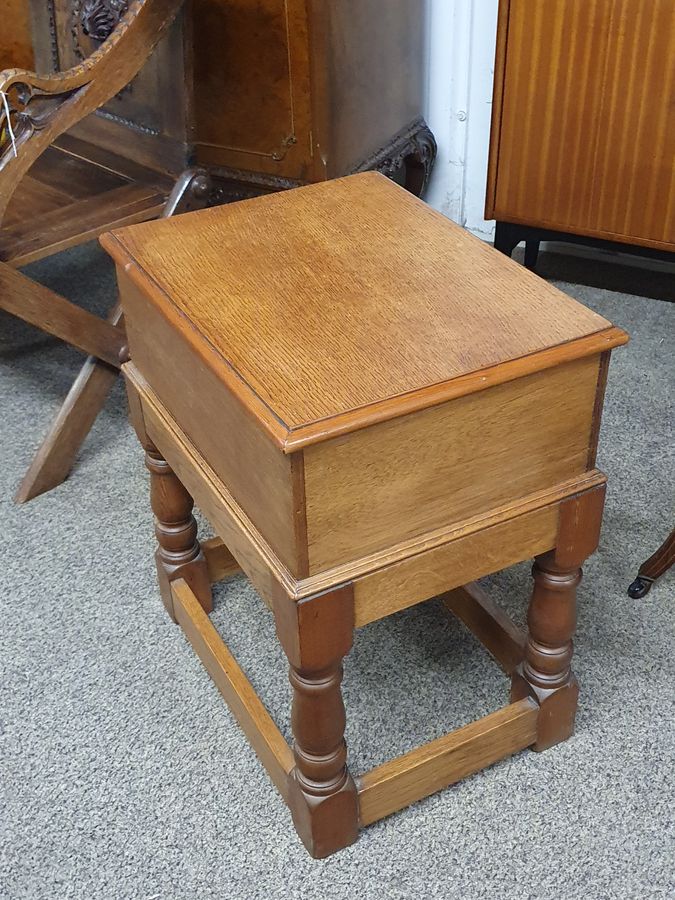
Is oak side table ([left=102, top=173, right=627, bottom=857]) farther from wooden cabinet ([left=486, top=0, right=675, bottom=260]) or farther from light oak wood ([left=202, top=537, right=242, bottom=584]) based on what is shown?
wooden cabinet ([left=486, top=0, right=675, bottom=260])

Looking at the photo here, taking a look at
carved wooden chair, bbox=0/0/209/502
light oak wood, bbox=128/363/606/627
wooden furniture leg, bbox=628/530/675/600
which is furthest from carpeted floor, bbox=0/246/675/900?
light oak wood, bbox=128/363/606/627

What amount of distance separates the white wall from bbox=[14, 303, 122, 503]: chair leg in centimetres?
128

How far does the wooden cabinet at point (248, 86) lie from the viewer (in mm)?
2305

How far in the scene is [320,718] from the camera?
53.0 inches

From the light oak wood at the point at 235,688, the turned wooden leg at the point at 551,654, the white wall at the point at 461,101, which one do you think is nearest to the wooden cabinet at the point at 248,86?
the white wall at the point at 461,101

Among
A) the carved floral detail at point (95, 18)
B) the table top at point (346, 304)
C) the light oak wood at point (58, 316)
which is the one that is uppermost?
the carved floral detail at point (95, 18)

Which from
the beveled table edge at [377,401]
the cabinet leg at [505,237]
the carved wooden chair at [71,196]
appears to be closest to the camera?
the beveled table edge at [377,401]

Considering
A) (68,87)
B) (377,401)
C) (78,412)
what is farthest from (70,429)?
(377,401)

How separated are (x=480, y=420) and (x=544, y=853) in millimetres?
667

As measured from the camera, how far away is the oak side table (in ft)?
3.89

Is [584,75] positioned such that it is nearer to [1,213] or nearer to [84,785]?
[1,213]

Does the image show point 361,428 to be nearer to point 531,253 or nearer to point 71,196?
point 71,196

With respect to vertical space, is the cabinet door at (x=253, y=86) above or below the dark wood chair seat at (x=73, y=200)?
above

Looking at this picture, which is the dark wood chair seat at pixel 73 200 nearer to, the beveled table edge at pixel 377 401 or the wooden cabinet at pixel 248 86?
the wooden cabinet at pixel 248 86
